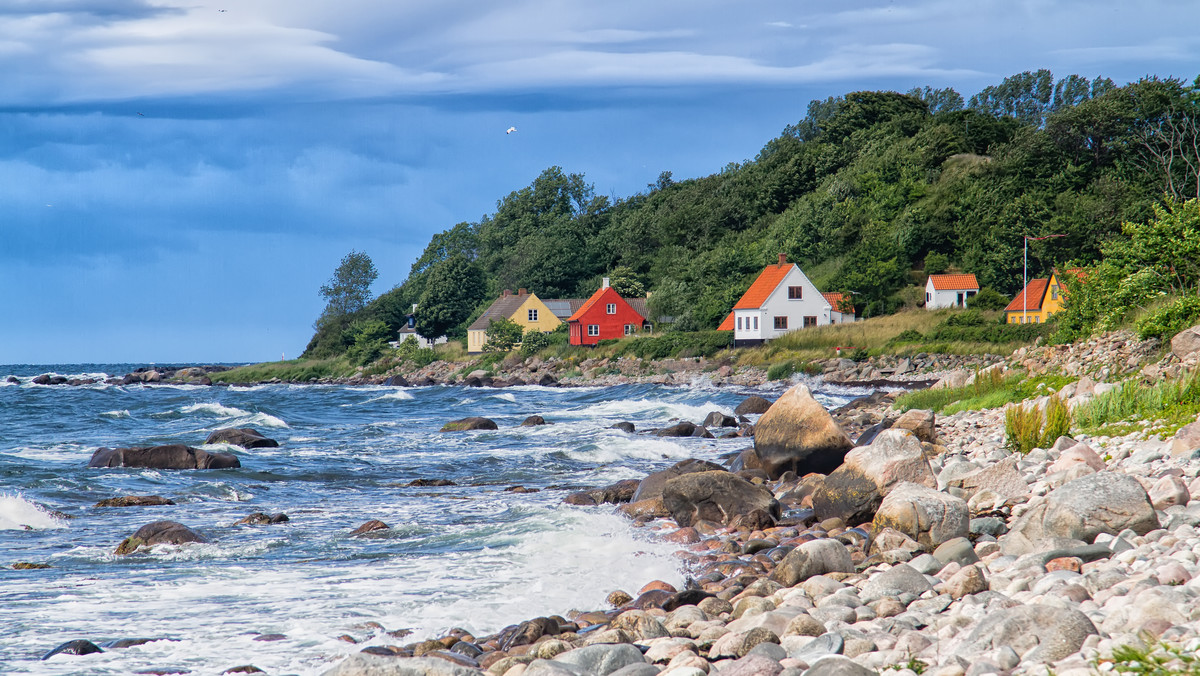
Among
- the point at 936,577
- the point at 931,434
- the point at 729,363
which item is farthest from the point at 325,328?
the point at 936,577

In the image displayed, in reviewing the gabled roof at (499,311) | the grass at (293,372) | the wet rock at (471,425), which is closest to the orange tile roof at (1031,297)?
the wet rock at (471,425)

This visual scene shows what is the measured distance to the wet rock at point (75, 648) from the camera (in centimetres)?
764

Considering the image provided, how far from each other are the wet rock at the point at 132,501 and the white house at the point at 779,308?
1823 inches

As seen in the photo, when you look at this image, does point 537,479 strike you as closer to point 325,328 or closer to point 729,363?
point 729,363

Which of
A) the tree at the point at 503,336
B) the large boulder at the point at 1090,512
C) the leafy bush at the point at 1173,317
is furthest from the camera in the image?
the tree at the point at 503,336

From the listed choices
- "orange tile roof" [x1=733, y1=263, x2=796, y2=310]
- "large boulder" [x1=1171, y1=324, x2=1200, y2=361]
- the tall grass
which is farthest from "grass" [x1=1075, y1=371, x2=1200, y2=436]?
"orange tile roof" [x1=733, y1=263, x2=796, y2=310]

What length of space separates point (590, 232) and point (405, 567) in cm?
9873

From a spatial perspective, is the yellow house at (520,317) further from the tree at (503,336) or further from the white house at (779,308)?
the white house at (779,308)

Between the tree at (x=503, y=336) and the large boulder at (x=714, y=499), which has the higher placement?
the tree at (x=503, y=336)

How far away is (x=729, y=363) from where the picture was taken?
183 ft

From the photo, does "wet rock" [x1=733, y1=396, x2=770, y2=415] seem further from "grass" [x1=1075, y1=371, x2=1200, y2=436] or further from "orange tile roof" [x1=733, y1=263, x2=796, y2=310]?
"orange tile roof" [x1=733, y1=263, x2=796, y2=310]

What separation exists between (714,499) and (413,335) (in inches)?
3093

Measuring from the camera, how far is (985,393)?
67.5ft

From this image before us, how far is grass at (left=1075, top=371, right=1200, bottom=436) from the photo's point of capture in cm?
1166
